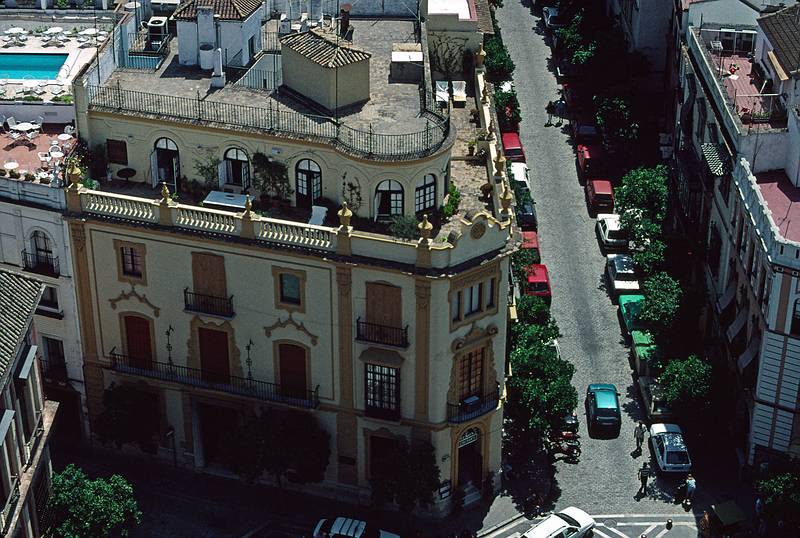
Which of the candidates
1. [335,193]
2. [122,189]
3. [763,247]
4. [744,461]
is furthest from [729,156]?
[122,189]

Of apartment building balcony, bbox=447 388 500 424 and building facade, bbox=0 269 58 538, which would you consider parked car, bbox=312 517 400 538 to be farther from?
building facade, bbox=0 269 58 538

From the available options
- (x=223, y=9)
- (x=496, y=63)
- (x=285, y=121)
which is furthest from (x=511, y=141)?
(x=285, y=121)

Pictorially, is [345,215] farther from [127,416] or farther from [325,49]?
[127,416]

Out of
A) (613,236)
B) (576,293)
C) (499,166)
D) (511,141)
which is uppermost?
(499,166)

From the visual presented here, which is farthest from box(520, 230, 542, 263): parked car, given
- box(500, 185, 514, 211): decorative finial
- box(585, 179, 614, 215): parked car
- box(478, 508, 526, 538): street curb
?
box(478, 508, 526, 538): street curb

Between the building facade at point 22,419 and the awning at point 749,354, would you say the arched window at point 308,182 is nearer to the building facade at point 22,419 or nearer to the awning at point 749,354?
the building facade at point 22,419

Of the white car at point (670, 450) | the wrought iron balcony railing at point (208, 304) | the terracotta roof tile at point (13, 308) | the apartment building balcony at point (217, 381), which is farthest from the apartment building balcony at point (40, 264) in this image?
the white car at point (670, 450)

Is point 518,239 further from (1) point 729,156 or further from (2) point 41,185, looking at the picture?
(2) point 41,185
